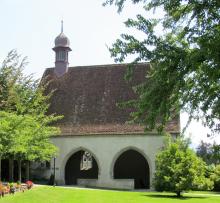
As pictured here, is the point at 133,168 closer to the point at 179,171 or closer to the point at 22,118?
the point at 179,171

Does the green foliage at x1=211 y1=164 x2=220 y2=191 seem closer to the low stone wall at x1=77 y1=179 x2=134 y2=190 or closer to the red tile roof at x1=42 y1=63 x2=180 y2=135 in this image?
the red tile roof at x1=42 y1=63 x2=180 y2=135

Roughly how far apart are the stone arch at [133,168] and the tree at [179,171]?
734 centimetres

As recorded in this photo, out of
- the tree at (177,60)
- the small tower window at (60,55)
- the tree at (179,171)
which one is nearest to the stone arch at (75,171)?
the small tower window at (60,55)

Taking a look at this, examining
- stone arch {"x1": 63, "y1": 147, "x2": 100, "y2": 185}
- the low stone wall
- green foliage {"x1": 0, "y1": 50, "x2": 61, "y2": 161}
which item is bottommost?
the low stone wall

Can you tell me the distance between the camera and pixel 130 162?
34.1 metres

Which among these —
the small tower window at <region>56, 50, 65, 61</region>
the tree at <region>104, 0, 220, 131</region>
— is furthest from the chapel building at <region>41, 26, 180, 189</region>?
the tree at <region>104, 0, 220, 131</region>

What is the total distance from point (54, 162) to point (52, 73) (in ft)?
31.7

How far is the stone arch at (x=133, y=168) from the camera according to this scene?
108 feet

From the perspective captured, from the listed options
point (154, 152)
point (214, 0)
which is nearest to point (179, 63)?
point (214, 0)

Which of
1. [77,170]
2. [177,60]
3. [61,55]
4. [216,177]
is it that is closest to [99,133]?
[77,170]

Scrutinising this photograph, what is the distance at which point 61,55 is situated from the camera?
37688 millimetres

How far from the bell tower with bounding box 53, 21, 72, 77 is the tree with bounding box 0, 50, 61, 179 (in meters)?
4.61

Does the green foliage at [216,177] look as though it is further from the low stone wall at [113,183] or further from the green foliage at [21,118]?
the green foliage at [21,118]

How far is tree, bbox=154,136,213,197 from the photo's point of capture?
2359cm
